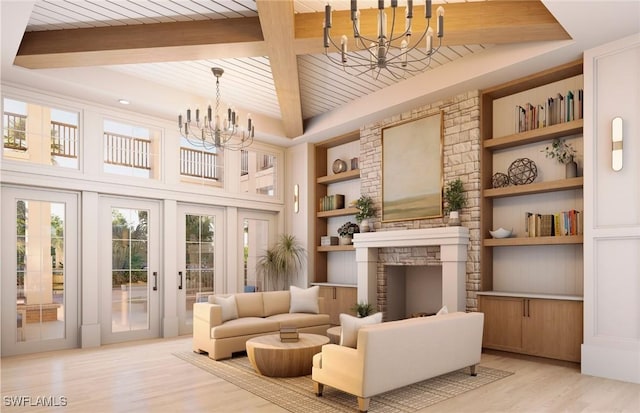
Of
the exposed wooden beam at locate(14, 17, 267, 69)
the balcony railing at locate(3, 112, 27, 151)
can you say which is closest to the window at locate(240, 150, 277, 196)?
the exposed wooden beam at locate(14, 17, 267, 69)

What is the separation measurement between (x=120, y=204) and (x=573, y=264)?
6465 millimetres

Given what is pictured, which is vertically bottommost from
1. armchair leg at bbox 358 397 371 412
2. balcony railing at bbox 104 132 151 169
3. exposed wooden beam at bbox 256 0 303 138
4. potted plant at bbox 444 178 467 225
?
armchair leg at bbox 358 397 371 412

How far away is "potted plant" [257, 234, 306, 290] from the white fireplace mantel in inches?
72.7

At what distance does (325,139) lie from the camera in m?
8.95

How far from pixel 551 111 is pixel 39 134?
22.6ft

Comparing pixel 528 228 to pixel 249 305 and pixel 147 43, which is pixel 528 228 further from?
pixel 147 43

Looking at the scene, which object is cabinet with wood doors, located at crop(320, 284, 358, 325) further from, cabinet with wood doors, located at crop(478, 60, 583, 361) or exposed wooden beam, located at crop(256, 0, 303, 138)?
exposed wooden beam, located at crop(256, 0, 303, 138)

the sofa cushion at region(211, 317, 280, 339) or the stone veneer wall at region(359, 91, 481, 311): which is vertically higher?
the stone veneer wall at region(359, 91, 481, 311)

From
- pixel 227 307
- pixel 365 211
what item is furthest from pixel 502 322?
pixel 227 307

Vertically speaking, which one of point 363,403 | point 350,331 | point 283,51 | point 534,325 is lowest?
point 363,403

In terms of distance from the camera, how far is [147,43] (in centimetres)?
531

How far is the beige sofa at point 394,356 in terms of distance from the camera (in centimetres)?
379

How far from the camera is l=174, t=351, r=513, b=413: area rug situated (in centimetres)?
396

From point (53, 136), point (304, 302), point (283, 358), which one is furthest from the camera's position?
point (304, 302)
